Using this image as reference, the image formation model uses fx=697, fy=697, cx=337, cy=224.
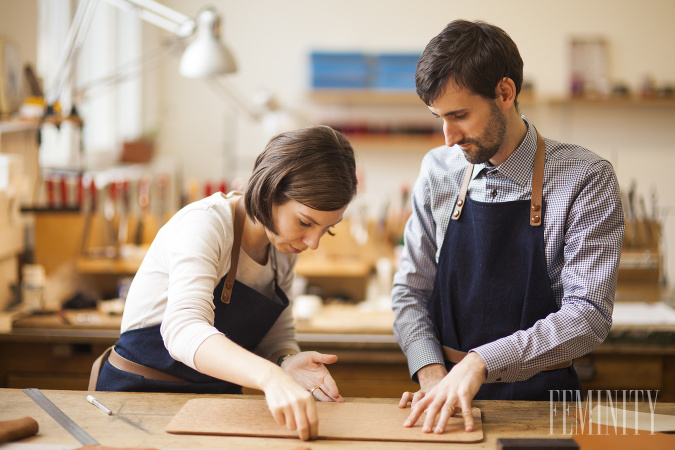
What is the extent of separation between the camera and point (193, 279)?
157 cm

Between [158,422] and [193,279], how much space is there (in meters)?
0.32

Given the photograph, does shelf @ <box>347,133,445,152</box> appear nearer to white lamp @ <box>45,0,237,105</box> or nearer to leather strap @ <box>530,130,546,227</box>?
white lamp @ <box>45,0,237,105</box>

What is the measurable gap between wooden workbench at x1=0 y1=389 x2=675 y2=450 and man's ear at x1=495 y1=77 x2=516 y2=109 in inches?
29.3

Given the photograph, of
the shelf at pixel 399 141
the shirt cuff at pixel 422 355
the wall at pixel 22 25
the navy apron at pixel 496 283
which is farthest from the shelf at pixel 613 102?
the shirt cuff at pixel 422 355

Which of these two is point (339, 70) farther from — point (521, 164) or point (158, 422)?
point (158, 422)

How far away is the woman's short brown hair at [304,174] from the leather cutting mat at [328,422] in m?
0.44

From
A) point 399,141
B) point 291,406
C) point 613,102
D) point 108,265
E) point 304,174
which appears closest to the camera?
point 291,406

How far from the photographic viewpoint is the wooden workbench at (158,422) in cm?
141

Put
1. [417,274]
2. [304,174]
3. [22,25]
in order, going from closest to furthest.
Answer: [304,174]
[417,274]
[22,25]

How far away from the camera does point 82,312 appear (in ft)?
11.0

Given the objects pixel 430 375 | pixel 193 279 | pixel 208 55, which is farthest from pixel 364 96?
pixel 193 279

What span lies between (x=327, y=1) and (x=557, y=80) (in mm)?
2441

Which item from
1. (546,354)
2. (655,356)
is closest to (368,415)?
(546,354)

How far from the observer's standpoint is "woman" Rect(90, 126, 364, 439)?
4.82 ft
